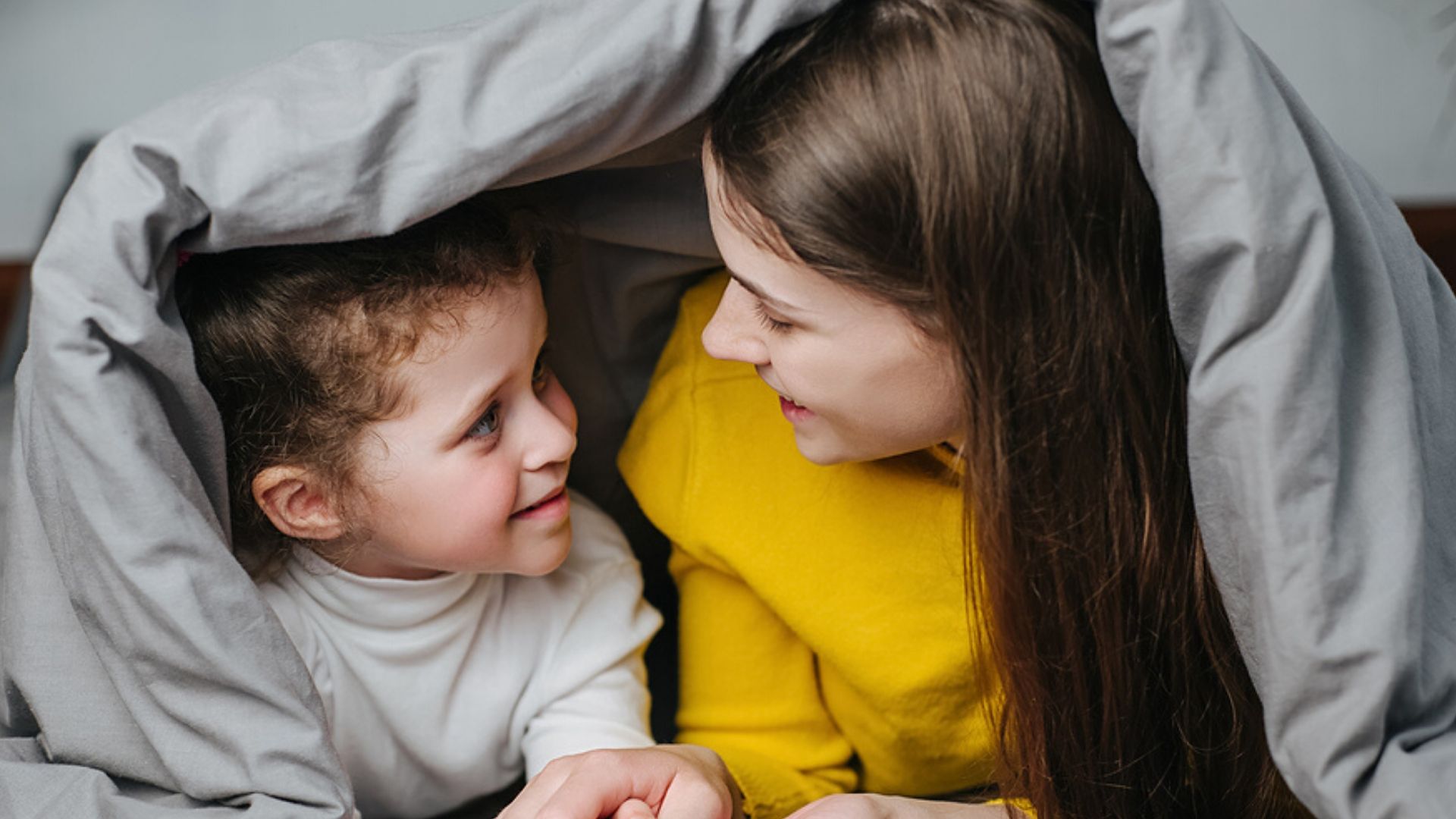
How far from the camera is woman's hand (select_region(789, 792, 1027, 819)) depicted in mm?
818

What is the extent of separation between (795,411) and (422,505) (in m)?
0.24

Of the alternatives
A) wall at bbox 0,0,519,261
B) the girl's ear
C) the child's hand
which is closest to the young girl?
the girl's ear

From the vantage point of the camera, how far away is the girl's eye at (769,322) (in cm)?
80

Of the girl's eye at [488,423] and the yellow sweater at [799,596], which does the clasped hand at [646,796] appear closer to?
the yellow sweater at [799,596]

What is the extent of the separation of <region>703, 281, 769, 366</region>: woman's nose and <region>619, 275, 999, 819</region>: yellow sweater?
16cm

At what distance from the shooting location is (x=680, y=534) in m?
1.00

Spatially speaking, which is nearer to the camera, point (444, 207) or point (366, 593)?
point (444, 207)

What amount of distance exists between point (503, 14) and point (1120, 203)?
0.34 m

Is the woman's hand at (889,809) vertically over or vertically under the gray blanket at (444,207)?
under

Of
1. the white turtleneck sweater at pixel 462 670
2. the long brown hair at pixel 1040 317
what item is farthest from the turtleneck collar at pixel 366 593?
the long brown hair at pixel 1040 317

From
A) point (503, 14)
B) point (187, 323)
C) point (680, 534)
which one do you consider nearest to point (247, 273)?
point (187, 323)

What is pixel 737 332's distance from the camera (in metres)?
0.83

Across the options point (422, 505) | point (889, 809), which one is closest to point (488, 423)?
point (422, 505)

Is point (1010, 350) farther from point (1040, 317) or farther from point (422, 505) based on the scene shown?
point (422, 505)
